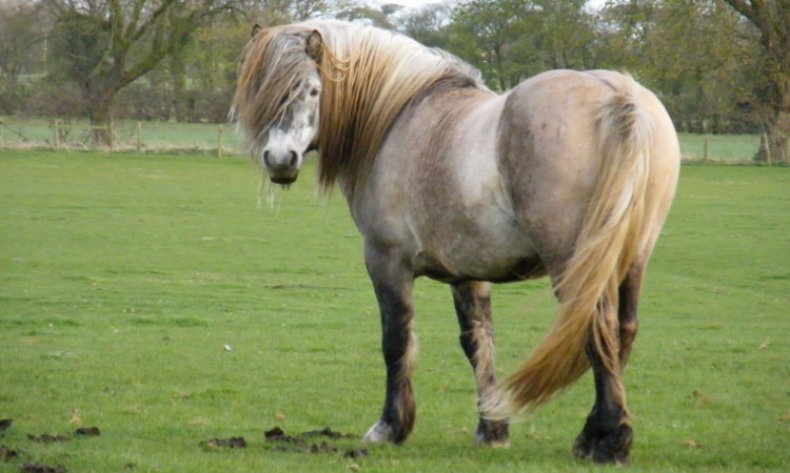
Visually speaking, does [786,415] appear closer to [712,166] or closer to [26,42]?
[712,166]

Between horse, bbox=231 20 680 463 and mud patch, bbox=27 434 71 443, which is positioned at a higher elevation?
horse, bbox=231 20 680 463

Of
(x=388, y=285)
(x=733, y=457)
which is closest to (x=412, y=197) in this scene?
(x=388, y=285)

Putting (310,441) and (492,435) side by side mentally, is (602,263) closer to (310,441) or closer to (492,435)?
(492,435)

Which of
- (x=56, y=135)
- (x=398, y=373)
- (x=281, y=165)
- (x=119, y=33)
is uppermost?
(x=119, y=33)

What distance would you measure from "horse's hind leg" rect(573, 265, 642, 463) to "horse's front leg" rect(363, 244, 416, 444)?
1.15m

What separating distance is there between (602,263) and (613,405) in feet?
2.38

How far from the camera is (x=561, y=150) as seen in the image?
5.62 m

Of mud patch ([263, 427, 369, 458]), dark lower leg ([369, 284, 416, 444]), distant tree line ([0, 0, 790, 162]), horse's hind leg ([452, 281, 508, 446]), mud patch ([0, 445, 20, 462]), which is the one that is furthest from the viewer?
distant tree line ([0, 0, 790, 162])

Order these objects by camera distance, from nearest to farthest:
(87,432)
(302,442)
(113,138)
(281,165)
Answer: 1. (281,165)
2. (302,442)
3. (87,432)
4. (113,138)

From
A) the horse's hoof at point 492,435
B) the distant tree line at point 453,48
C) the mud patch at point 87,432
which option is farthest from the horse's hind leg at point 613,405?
the distant tree line at point 453,48

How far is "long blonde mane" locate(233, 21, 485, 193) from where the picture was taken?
6.68 metres

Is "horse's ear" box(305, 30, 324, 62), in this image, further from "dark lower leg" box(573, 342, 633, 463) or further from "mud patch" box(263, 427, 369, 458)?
"dark lower leg" box(573, 342, 633, 463)

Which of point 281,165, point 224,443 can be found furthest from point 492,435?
point 281,165

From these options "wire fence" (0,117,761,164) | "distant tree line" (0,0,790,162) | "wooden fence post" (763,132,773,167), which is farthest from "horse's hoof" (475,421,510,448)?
"wooden fence post" (763,132,773,167)
